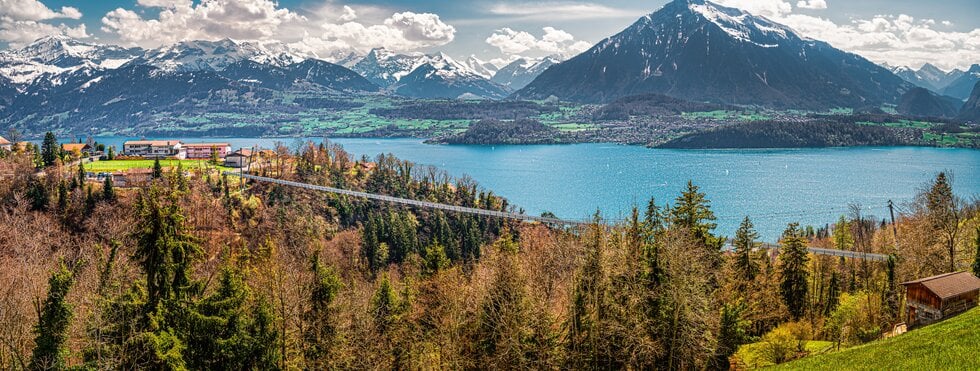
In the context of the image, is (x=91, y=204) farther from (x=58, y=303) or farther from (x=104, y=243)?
(x=58, y=303)

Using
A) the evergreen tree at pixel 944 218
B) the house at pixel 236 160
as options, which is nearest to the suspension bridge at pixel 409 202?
the house at pixel 236 160

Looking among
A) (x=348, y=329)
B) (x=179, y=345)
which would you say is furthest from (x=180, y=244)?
(x=348, y=329)

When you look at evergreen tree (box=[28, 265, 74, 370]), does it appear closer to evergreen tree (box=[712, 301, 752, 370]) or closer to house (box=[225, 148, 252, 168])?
evergreen tree (box=[712, 301, 752, 370])

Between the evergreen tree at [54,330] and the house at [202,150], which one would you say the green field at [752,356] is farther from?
the house at [202,150]

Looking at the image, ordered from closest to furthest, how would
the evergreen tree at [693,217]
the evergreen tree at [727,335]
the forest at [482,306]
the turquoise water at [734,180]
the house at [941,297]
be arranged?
the forest at [482,306] < the evergreen tree at [727,335] < the house at [941,297] < the evergreen tree at [693,217] < the turquoise water at [734,180]

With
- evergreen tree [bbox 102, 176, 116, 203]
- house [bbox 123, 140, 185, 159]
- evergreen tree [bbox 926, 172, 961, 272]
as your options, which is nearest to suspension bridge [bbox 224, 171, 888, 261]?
evergreen tree [bbox 102, 176, 116, 203]

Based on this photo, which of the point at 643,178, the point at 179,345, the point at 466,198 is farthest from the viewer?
the point at 643,178
